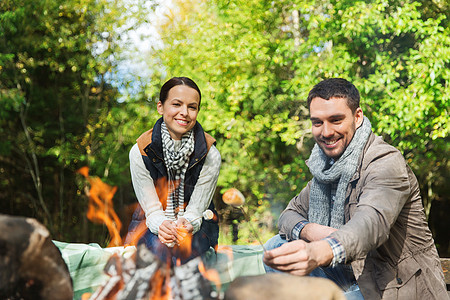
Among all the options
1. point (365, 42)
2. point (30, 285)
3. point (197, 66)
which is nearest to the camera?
point (30, 285)

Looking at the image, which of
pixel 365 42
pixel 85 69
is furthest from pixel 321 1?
pixel 85 69

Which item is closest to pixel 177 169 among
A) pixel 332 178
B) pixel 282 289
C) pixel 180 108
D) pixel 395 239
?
pixel 180 108

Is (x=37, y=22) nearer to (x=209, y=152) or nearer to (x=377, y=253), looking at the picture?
(x=209, y=152)

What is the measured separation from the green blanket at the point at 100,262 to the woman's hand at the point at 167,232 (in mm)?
711

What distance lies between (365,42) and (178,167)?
4188mm

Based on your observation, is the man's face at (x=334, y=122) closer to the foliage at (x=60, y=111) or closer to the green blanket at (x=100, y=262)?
the green blanket at (x=100, y=262)

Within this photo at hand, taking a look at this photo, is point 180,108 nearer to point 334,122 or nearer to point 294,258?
point 334,122

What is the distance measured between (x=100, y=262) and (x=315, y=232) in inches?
71.8

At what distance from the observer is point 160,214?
8.09 feet

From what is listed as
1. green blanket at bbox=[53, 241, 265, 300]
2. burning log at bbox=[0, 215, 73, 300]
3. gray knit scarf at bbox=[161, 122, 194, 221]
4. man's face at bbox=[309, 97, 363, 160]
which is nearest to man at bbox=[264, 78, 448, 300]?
man's face at bbox=[309, 97, 363, 160]

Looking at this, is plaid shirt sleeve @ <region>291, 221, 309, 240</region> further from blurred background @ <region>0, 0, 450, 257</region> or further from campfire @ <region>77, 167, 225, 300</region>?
blurred background @ <region>0, 0, 450, 257</region>

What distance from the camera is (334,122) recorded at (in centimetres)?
212

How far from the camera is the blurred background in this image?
588 cm

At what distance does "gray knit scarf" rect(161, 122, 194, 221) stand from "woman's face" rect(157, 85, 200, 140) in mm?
64
